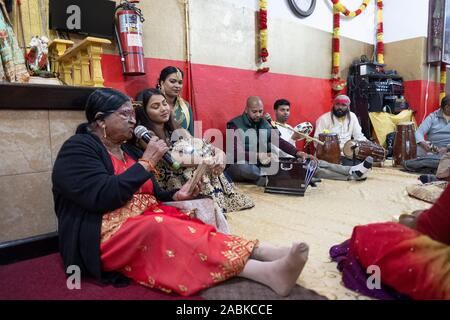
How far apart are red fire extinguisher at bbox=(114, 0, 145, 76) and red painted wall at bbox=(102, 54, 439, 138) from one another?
0.56 feet

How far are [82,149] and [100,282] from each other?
646mm

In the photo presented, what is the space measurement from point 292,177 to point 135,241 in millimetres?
2226

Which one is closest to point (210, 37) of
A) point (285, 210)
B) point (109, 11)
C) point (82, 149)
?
point (109, 11)

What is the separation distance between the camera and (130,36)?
3289 millimetres

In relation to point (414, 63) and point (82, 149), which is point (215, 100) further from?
point (414, 63)

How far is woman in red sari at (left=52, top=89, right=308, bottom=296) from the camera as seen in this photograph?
153 cm

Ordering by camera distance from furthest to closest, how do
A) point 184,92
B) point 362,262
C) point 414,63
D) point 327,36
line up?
point 414,63, point 327,36, point 184,92, point 362,262

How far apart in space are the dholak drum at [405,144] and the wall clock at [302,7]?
91.0 inches

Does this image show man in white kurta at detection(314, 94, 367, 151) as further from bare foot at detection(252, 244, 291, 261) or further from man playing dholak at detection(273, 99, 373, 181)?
bare foot at detection(252, 244, 291, 261)

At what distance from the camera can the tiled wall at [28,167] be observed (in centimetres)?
201

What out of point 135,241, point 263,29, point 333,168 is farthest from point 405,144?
point 135,241

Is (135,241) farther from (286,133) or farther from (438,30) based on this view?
(438,30)

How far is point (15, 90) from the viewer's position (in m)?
1.98

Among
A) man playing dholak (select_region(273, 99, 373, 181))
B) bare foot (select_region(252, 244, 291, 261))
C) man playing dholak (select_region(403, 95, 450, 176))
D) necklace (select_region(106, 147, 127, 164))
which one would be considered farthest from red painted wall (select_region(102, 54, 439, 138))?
bare foot (select_region(252, 244, 291, 261))
